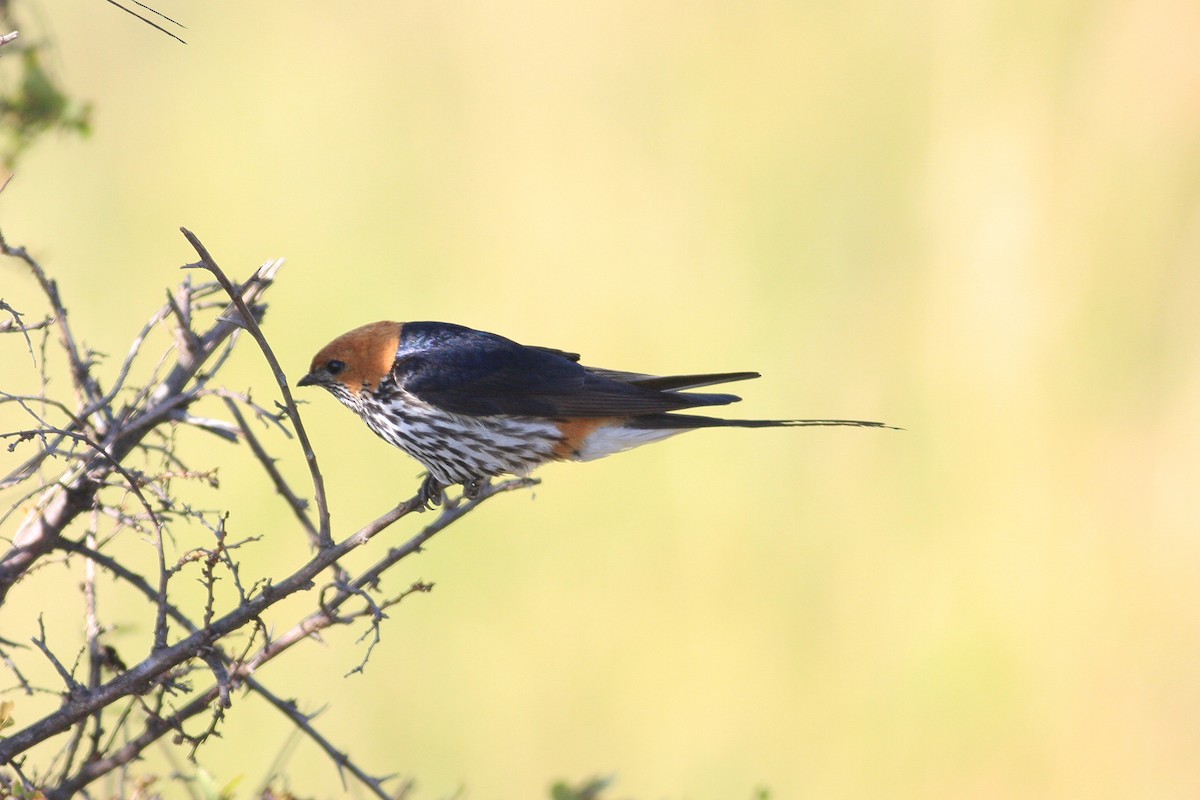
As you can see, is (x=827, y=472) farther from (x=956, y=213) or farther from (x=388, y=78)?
(x=388, y=78)

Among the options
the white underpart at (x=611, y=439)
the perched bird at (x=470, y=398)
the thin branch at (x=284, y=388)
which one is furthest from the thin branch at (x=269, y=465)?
the white underpart at (x=611, y=439)

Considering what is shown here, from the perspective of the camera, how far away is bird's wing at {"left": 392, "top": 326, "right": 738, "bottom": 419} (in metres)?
3.62

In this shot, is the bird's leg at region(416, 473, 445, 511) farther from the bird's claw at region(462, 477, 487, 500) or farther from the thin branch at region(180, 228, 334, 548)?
the thin branch at region(180, 228, 334, 548)

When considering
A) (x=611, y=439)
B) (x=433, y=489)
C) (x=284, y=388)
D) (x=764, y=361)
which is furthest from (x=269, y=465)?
(x=764, y=361)

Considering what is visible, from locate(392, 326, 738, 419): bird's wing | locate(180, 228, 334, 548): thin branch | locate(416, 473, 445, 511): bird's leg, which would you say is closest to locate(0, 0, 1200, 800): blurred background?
locate(416, 473, 445, 511): bird's leg

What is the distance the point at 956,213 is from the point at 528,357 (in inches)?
111

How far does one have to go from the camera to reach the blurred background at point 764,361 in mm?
5254

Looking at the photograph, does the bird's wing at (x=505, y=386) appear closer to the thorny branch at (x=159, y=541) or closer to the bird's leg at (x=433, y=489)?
the bird's leg at (x=433, y=489)

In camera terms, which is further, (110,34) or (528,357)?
(110,34)

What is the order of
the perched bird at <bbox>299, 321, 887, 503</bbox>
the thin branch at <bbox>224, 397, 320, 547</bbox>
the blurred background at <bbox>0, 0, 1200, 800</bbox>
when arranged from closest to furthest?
the thin branch at <bbox>224, 397, 320, 547</bbox>
the perched bird at <bbox>299, 321, 887, 503</bbox>
the blurred background at <bbox>0, 0, 1200, 800</bbox>

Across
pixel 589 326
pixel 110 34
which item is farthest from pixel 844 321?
pixel 110 34

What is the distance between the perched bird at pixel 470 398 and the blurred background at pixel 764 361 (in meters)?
1.76

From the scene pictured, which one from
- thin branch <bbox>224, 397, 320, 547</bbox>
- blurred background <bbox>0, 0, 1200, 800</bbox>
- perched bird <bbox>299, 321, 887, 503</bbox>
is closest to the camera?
thin branch <bbox>224, 397, 320, 547</bbox>

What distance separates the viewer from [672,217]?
20.4 ft
